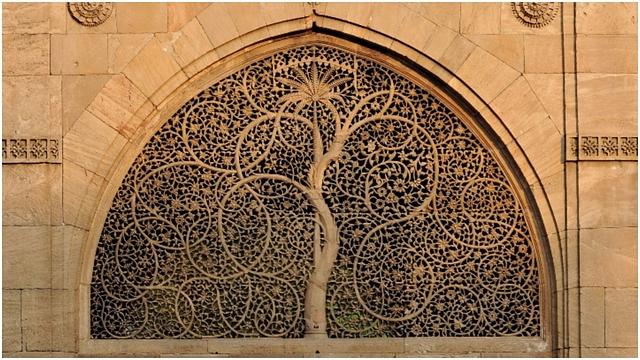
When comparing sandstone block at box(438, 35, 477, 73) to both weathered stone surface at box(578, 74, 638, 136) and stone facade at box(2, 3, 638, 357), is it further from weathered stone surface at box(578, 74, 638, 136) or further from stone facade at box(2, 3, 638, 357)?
weathered stone surface at box(578, 74, 638, 136)

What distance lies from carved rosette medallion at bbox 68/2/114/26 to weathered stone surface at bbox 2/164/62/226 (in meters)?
1.26

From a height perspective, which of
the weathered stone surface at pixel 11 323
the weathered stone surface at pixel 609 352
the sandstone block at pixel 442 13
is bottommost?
the weathered stone surface at pixel 609 352

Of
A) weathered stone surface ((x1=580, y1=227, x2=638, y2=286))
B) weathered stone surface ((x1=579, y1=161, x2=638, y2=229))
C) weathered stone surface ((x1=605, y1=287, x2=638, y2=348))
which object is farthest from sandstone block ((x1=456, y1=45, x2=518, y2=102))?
weathered stone surface ((x1=605, y1=287, x2=638, y2=348))

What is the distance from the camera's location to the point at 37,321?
9805 mm

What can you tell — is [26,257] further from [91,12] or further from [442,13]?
[442,13]

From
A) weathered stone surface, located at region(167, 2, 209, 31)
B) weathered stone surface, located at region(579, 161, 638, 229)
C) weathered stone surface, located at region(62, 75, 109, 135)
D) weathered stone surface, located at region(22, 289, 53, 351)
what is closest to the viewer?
weathered stone surface, located at region(22, 289, 53, 351)

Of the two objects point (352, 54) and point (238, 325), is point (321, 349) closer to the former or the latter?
point (238, 325)

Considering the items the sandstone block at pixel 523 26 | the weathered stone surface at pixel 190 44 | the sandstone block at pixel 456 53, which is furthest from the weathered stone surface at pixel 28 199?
the sandstone block at pixel 523 26

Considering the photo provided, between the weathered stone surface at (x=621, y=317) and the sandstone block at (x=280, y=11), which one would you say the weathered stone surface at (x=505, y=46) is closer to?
the sandstone block at (x=280, y=11)

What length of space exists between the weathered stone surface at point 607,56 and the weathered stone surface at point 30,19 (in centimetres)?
413

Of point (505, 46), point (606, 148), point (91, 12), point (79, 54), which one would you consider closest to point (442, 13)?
point (505, 46)

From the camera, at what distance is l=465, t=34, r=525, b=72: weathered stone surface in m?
10.1

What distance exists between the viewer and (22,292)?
984cm

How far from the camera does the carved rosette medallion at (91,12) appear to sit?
10109 mm
